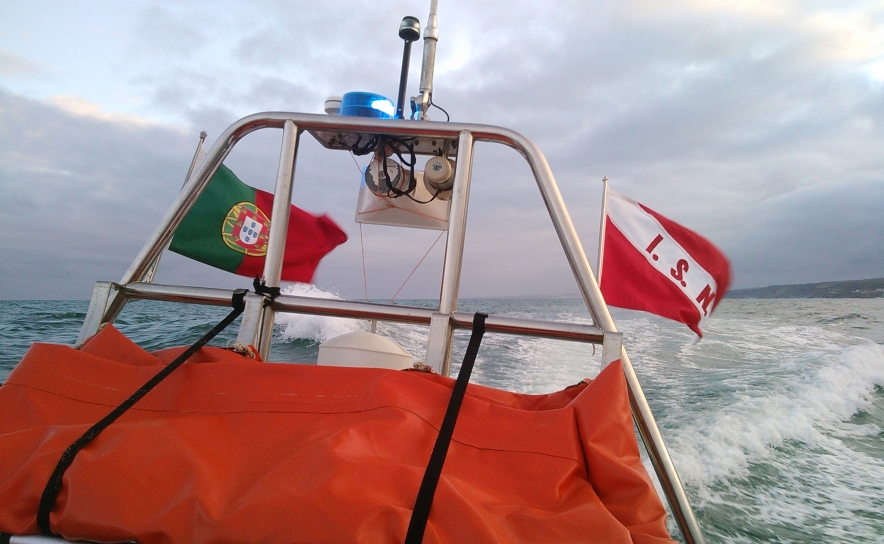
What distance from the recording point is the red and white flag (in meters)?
2.10

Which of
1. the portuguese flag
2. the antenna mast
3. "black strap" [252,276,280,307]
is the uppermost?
the antenna mast

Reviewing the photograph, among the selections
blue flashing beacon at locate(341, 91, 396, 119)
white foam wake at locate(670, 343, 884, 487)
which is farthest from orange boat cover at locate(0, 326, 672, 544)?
white foam wake at locate(670, 343, 884, 487)

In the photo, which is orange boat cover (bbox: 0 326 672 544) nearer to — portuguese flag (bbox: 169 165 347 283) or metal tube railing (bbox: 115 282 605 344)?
metal tube railing (bbox: 115 282 605 344)

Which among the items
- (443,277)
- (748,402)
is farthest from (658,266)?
(748,402)

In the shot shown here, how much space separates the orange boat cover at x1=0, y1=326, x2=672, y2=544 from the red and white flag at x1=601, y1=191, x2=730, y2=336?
1.12 m

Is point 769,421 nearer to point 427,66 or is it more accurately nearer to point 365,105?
point 427,66

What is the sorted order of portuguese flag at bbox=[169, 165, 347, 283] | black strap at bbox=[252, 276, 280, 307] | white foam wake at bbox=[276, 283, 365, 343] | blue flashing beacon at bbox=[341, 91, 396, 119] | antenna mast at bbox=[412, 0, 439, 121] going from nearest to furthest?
black strap at bbox=[252, 276, 280, 307] < blue flashing beacon at bbox=[341, 91, 396, 119] < antenna mast at bbox=[412, 0, 439, 121] < portuguese flag at bbox=[169, 165, 347, 283] < white foam wake at bbox=[276, 283, 365, 343]

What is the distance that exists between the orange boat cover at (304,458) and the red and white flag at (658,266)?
112cm

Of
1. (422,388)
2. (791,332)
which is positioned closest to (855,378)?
(791,332)

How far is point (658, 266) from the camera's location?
2111mm

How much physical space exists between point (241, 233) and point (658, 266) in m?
1.85

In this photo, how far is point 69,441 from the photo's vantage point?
35.5 inches

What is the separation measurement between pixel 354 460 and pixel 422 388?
0.26 meters

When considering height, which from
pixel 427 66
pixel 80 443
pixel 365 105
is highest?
pixel 427 66
